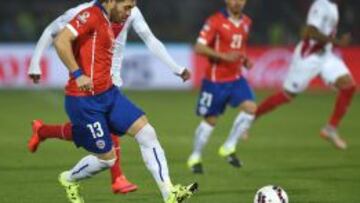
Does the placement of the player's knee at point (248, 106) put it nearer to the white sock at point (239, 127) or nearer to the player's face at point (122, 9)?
the white sock at point (239, 127)

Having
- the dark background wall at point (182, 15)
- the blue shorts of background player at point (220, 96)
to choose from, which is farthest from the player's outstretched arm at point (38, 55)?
the dark background wall at point (182, 15)

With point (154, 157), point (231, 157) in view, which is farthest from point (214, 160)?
point (154, 157)

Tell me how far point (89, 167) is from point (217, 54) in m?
3.29

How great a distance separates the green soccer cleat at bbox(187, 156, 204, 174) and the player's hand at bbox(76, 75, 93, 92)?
380 centimetres

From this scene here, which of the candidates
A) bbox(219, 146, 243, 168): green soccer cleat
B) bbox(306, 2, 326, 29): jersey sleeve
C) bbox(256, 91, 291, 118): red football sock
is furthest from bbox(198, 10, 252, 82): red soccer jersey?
bbox(256, 91, 291, 118): red football sock

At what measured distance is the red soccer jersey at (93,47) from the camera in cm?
802

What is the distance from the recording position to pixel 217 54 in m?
11.5

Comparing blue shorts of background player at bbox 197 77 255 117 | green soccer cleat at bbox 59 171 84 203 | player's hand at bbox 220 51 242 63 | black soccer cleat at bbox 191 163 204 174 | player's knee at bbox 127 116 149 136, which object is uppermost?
player's knee at bbox 127 116 149 136

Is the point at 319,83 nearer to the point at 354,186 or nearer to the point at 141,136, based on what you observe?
the point at 354,186

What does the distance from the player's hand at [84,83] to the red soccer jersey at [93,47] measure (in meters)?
0.37

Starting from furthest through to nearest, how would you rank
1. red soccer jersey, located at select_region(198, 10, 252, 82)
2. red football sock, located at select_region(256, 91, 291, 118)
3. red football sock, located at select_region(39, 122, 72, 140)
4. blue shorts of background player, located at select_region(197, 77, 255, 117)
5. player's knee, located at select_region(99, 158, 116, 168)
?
red football sock, located at select_region(256, 91, 291, 118) → blue shorts of background player, located at select_region(197, 77, 255, 117) → red soccer jersey, located at select_region(198, 10, 252, 82) → red football sock, located at select_region(39, 122, 72, 140) → player's knee, located at select_region(99, 158, 116, 168)

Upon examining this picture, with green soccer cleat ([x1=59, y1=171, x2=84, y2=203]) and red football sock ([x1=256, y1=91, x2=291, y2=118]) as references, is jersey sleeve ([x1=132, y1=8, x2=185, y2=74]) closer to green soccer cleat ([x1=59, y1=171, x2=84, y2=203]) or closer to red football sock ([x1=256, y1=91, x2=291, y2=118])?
green soccer cleat ([x1=59, y1=171, x2=84, y2=203])

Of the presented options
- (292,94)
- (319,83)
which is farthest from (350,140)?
(319,83)

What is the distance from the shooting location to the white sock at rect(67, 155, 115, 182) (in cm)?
858
